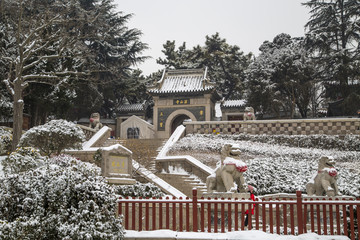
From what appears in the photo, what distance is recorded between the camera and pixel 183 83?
89.7 ft

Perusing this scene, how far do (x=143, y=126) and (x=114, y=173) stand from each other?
15472 mm

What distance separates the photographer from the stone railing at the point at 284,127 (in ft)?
60.7

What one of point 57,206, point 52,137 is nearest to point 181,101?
point 52,137

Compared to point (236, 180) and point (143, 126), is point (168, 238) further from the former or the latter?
point (143, 126)

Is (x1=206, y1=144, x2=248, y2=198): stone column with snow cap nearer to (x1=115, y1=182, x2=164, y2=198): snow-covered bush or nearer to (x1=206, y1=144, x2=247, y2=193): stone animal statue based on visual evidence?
(x1=206, y1=144, x2=247, y2=193): stone animal statue

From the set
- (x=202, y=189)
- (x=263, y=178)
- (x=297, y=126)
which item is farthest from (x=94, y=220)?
(x=297, y=126)

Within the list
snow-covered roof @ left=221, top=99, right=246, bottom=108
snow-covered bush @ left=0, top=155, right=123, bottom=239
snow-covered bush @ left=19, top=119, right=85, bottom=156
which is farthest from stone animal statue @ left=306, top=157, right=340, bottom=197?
snow-covered roof @ left=221, top=99, right=246, bottom=108

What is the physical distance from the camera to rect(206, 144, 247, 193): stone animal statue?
8352 millimetres

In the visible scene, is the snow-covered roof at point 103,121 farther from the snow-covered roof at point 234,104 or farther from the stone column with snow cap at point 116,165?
the stone column with snow cap at point 116,165

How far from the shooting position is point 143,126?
26.2 m

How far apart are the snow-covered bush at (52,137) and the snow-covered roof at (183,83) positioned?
1315 cm

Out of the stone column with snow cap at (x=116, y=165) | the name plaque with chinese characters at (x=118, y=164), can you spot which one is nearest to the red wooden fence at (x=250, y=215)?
the stone column with snow cap at (x=116, y=165)

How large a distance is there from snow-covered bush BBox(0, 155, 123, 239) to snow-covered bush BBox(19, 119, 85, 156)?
24.8 feet

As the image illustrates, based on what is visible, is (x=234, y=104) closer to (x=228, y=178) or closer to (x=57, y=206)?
(x=228, y=178)
